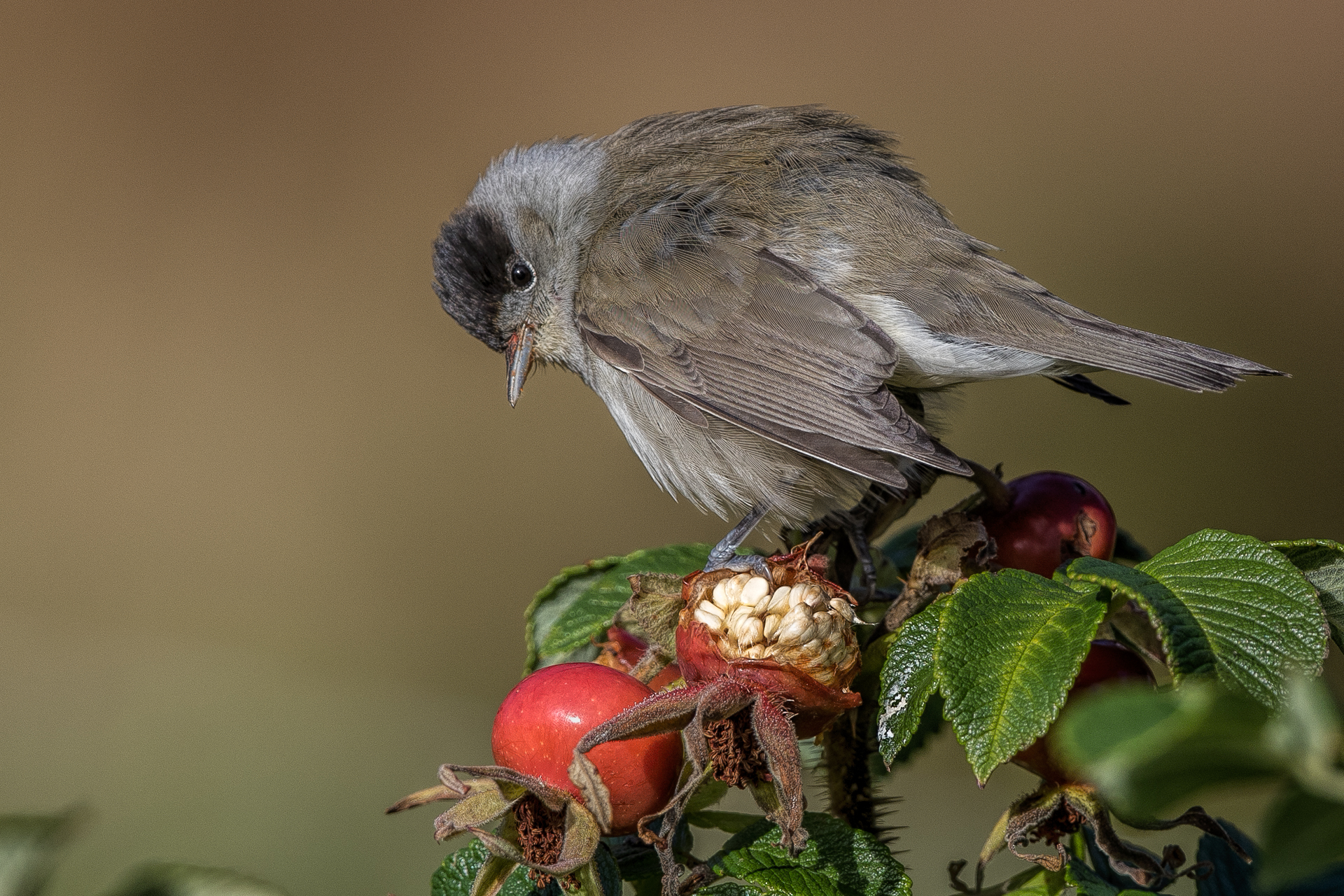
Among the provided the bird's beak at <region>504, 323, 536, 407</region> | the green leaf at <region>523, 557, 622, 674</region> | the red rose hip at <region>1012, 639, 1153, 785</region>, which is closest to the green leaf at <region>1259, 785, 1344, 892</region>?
the red rose hip at <region>1012, 639, 1153, 785</region>

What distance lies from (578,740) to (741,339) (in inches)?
64.6

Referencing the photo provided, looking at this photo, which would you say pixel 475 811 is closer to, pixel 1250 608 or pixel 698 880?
pixel 698 880

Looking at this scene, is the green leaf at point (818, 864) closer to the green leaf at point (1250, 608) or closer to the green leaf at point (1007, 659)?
the green leaf at point (1007, 659)

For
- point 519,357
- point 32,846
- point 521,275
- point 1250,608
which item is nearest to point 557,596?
point 1250,608

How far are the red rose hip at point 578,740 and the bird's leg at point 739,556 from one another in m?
0.22

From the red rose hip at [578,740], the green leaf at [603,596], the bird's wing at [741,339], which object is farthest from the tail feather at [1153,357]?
the red rose hip at [578,740]

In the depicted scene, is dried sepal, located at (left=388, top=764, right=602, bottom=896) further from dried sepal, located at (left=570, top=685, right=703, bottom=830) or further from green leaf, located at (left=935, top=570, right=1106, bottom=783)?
green leaf, located at (left=935, top=570, right=1106, bottom=783)

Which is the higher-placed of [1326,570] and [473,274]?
[473,274]

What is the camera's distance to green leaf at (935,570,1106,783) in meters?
1.02

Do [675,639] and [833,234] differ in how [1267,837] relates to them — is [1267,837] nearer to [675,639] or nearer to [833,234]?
[675,639]

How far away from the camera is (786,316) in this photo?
2.59 meters

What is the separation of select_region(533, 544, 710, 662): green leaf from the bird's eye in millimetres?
1726

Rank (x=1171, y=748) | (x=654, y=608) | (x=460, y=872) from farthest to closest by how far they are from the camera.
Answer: (x=654, y=608), (x=460, y=872), (x=1171, y=748)

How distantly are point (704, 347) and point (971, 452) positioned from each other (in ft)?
9.16
